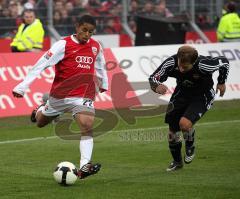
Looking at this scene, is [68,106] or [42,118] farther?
[42,118]

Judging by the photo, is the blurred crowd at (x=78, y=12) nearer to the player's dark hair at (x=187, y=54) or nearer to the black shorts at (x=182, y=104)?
the black shorts at (x=182, y=104)

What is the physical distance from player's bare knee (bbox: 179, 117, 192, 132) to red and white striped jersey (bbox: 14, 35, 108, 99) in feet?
4.25

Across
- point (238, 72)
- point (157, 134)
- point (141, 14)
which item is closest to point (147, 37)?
point (141, 14)

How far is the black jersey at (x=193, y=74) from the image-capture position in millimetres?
11422

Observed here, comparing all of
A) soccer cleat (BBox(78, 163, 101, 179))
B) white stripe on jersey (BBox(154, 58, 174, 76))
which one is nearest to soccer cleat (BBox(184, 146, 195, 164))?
white stripe on jersey (BBox(154, 58, 174, 76))

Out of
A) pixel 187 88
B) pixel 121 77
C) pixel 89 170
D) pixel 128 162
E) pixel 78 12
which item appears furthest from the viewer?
pixel 78 12

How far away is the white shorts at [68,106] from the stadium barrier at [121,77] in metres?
6.10

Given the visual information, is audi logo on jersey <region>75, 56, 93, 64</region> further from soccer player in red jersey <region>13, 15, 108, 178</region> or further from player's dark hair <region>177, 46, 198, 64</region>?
player's dark hair <region>177, 46, 198, 64</region>

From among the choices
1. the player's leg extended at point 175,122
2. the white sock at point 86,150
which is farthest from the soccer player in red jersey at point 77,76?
A: the player's leg extended at point 175,122

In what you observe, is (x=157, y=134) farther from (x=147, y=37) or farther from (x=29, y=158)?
(x=147, y=37)

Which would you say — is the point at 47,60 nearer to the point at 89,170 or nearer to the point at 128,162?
the point at 89,170

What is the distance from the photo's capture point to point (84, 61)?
11.5 metres

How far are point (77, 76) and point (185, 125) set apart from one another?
1.63 meters

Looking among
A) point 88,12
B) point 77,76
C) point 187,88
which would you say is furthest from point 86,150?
point 88,12
